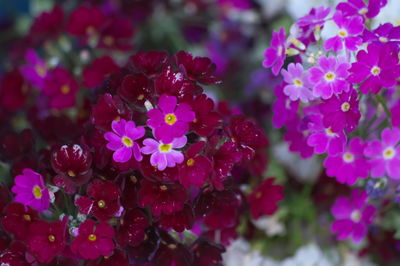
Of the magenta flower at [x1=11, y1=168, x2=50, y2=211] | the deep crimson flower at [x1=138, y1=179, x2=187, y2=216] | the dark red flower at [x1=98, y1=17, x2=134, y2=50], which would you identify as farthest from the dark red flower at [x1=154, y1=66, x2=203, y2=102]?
the dark red flower at [x1=98, y1=17, x2=134, y2=50]

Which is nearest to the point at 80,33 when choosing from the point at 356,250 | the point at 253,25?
the point at 253,25

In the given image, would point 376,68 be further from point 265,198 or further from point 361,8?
point 265,198

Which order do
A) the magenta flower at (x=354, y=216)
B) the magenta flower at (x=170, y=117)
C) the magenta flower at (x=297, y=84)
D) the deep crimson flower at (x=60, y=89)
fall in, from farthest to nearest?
the deep crimson flower at (x=60, y=89)
the magenta flower at (x=354, y=216)
the magenta flower at (x=297, y=84)
the magenta flower at (x=170, y=117)

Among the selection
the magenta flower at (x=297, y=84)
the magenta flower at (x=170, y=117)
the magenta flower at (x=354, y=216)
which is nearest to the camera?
the magenta flower at (x=170, y=117)

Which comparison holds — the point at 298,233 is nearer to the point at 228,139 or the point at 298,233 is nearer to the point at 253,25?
the point at 228,139

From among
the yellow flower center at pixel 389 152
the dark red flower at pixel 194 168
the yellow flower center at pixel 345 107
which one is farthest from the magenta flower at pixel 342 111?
the dark red flower at pixel 194 168

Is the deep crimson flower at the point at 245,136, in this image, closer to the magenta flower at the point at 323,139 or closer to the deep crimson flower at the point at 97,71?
the magenta flower at the point at 323,139
